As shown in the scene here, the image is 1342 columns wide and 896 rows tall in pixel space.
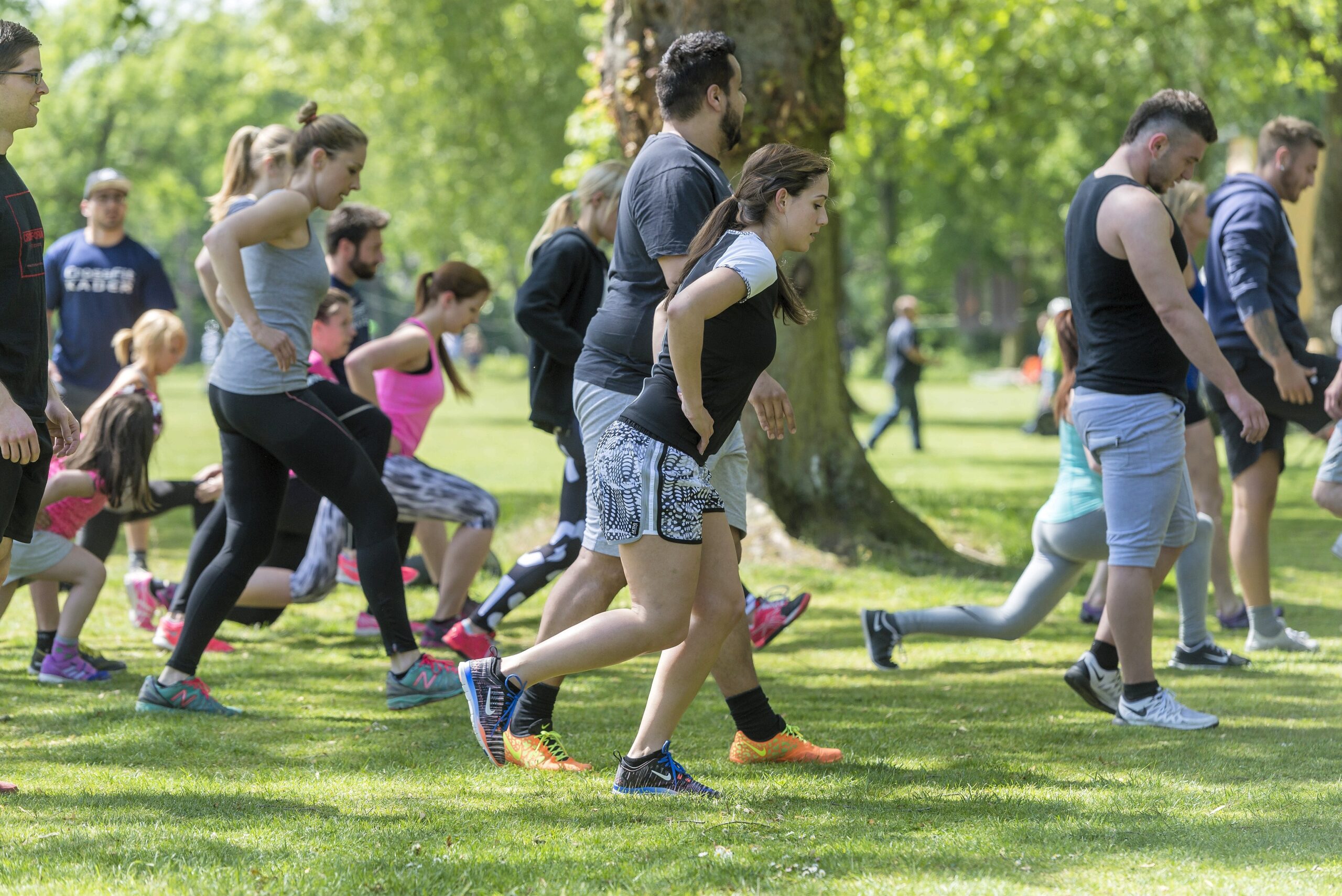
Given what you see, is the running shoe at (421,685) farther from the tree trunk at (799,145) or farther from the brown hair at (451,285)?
the tree trunk at (799,145)

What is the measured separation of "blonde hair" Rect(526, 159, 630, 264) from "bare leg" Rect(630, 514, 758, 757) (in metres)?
2.13

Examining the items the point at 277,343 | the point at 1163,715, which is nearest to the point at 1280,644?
the point at 1163,715

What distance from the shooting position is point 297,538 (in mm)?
7371

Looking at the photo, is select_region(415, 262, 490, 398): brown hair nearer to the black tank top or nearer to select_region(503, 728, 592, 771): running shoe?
select_region(503, 728, 592, 771): running shoe

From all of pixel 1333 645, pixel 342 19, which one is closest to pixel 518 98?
pixel 342 19

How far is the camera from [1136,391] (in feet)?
16.7

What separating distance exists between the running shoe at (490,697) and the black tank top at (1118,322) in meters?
2.35

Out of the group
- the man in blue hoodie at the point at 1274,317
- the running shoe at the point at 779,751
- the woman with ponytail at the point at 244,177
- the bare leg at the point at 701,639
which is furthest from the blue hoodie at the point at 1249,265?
the woman with ponytail at the point at 244,177

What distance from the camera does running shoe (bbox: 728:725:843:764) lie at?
4.58m

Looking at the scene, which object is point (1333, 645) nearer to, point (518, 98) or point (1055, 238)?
point (518, 98)

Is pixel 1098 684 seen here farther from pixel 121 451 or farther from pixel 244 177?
pixel 121 451

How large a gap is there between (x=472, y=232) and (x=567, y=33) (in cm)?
719

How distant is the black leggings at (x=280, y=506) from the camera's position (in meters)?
5.20

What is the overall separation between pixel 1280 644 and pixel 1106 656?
5.66ft
